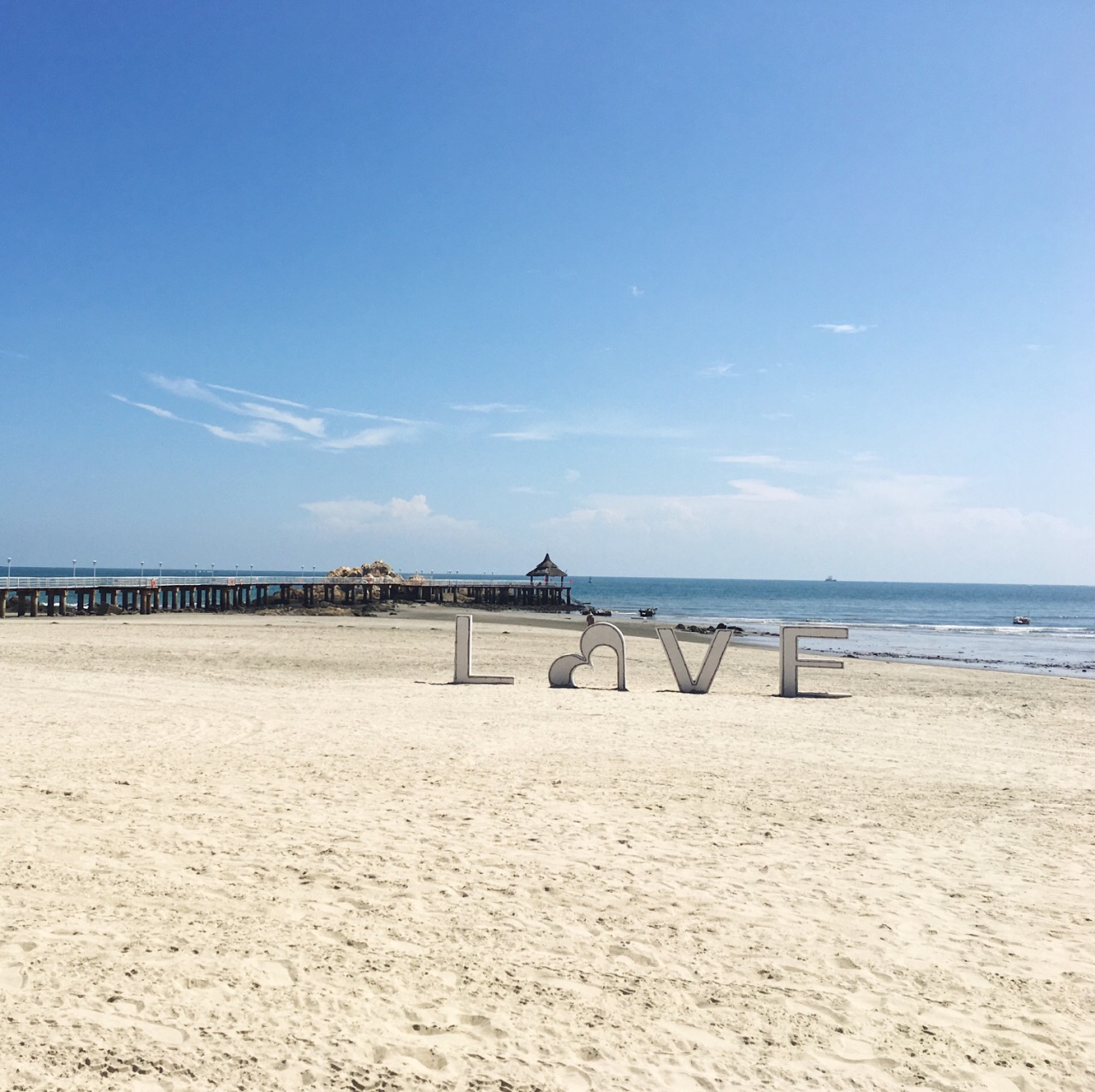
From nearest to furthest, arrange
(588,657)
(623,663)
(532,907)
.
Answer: (532,907) < (588,657) < (623,663)

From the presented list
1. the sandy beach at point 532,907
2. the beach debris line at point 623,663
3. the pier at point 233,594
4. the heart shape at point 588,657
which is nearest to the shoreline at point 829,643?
the pier at point 233,594

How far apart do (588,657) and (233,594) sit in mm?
54734

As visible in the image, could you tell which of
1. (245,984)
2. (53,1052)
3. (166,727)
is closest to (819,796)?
(245,984)

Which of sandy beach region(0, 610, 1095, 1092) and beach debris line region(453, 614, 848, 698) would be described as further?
beach debris line region(453, 614, 848, 698)

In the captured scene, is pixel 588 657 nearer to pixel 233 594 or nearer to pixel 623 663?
pixel 623 663

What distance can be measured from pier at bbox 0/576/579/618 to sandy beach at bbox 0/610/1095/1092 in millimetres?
37357

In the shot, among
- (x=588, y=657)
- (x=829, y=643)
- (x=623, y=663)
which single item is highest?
(x=588, y=657)

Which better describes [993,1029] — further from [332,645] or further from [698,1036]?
[332,645]

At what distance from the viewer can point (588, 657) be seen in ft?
54.5

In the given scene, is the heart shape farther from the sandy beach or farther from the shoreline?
the shoreline

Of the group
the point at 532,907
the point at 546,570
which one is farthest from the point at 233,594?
the point at 532,907

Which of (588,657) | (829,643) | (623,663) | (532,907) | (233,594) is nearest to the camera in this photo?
(532,907)

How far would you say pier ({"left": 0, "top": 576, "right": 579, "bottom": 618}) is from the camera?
148 feet

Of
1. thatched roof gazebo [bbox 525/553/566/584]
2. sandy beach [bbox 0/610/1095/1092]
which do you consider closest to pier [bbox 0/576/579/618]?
thatched roof gazebo [bbox 525/553/566/584]
